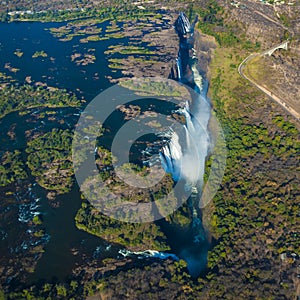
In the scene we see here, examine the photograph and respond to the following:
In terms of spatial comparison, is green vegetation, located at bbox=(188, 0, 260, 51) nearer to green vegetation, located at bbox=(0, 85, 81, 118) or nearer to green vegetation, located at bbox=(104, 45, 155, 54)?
green vegetation, located at bbox=(104, 45, 155, 54)

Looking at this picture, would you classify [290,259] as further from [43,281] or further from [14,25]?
[14,25]

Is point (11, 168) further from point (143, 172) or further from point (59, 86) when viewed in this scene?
point (59, 86)

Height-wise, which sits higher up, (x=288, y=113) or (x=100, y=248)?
(x=288, y=113)

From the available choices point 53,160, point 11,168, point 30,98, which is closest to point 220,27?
point 30,98

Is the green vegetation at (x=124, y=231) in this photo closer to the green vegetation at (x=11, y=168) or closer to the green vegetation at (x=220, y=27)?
the green vegetation at (x=11, y=168)

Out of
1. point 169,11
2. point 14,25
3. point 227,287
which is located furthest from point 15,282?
point 169,11

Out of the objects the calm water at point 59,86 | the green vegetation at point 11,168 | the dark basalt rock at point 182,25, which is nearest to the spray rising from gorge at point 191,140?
the calm water at point 59,86

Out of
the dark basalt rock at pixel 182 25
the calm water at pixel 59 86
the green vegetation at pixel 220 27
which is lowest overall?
the calm water at pixel 59 86
